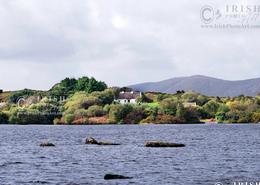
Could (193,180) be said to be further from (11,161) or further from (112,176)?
(11,161)

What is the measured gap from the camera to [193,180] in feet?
179

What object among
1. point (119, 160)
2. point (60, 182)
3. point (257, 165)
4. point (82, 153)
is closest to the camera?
point (60, 182)

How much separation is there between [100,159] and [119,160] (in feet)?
8.10

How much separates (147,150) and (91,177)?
3129cm

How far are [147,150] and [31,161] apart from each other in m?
19.4

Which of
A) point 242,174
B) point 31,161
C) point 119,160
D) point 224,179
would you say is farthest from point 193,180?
point 31,161

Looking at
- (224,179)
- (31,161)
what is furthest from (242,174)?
(31,161)

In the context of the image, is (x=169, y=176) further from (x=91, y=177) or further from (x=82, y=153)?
(x=82, y=153)

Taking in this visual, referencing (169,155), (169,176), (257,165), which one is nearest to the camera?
(169,176)

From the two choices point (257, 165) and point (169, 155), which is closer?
point (257, 165)

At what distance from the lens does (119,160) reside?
73188 millimetres

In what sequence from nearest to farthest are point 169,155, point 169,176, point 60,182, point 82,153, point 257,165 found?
point 60,182 → point 169,176 → point 257,165 → point 169,155 → point 82,153

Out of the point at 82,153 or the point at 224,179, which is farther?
the point at 82,153

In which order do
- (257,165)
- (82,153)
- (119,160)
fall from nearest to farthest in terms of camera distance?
(257,165) → (119,160) → (82,153)
